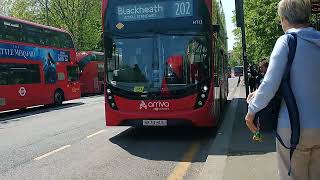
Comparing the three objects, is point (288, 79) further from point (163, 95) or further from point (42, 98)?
point (42, 98)

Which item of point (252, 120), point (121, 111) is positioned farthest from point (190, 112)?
point (252, 120)

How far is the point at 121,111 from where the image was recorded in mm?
10922

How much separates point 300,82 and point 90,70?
123 ft

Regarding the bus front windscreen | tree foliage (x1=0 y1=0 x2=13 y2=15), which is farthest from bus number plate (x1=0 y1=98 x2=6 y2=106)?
tree foliage (x1=0 y1=0 x2=13 y2=15)

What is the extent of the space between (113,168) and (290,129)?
5167 millimetres

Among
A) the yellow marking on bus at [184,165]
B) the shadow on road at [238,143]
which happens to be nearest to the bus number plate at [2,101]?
the shadow on road at [238,143]

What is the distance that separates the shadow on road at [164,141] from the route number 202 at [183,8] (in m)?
2.64

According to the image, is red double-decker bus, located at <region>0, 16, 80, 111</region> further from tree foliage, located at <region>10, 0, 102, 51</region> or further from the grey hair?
tree foliage, located at <region>10, 0, 102, 51</region>

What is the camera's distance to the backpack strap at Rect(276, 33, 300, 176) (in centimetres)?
316

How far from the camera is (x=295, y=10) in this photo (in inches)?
130

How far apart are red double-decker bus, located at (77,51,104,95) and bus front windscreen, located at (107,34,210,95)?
2867 cm

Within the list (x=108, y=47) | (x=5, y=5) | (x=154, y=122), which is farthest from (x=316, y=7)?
(x=5, y=5)

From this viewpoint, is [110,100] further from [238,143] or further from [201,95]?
[238,143]

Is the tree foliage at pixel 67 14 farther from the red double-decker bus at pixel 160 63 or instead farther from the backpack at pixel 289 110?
the backpack at pixel 289 110
